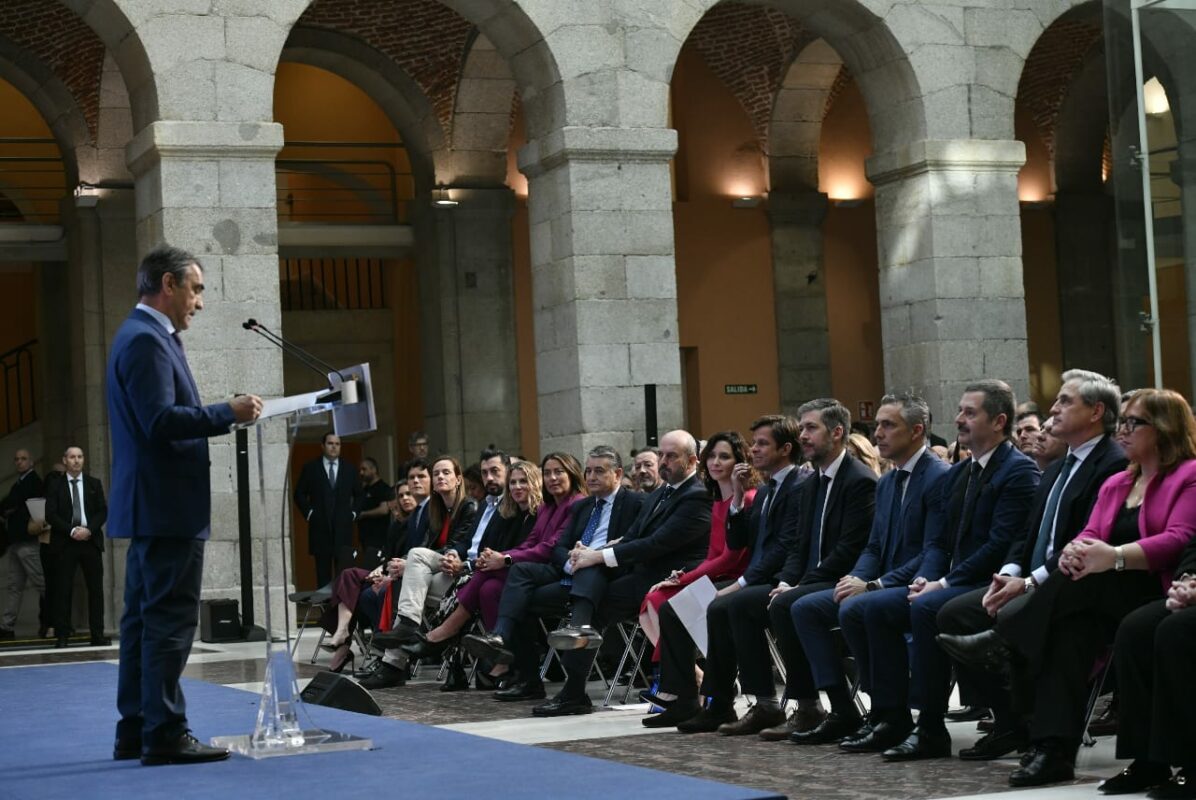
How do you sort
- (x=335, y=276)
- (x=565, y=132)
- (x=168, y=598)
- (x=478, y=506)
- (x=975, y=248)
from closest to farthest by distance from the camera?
(x=168, y=598)
(x=478, y=506)
(x=565, y=132)
(x=975, y=248)
(x=335, y=276)

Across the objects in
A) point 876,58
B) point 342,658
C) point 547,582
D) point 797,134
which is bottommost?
point 342,658

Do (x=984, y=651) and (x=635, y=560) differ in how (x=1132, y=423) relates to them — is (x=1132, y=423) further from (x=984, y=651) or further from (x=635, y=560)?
(x=635, y=560)

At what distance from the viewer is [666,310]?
1424 centimetres

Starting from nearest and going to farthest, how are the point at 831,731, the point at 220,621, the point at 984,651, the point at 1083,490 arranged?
the point at 984,651 < the point at 1083,490 < the point at 831,731 < the point at 220,621

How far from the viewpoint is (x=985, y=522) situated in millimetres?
6844

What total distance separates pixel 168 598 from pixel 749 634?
282 centimetres

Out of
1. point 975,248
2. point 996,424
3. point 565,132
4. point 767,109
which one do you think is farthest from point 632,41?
point 996,424

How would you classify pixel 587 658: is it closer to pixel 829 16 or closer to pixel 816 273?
pixel 829 16

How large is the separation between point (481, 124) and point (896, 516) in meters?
12.1

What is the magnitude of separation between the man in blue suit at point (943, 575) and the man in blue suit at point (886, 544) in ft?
0.44

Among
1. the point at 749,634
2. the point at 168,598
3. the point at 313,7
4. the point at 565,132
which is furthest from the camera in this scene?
the point at 313,7

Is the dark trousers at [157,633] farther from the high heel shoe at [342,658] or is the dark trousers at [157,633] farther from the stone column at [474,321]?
the stone column at [474,321]

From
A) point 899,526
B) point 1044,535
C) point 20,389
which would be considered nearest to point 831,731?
point 899,526

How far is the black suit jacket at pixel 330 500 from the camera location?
15359 mm
